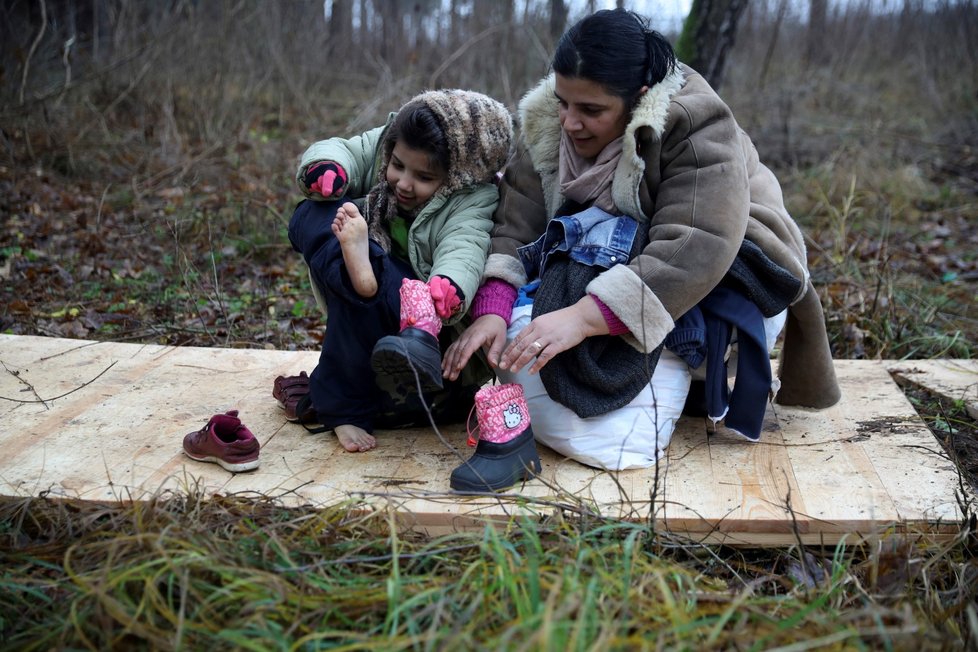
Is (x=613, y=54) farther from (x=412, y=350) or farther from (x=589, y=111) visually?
(x=412, y=350)

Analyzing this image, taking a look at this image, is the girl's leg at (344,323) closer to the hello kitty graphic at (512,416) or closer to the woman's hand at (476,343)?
the woman's hand at (476,343)

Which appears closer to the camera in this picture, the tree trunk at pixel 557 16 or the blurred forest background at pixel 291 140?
the blurred forest background at pixel 291 140

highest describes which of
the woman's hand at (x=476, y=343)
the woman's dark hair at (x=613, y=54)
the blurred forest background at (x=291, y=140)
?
the woman's dark hair at (x=613, y=54)

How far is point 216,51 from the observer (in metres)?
7.14

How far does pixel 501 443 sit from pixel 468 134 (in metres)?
0.89

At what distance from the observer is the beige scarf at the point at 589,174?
7.82ft

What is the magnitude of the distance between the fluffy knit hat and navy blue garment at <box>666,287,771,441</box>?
732 mm

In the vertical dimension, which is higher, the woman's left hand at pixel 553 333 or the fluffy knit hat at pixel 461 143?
the fluffy knit hat at pixel 461 143

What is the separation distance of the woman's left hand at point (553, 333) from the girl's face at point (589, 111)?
46 centimetres

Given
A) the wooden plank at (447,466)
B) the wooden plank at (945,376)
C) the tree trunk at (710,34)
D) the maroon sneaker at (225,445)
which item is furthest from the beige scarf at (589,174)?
the tree trunk at (710,34)

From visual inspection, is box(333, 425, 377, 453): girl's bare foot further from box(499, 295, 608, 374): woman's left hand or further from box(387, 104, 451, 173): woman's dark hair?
box(387, 104, 451, 173): woman's dark hair

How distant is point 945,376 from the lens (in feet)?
10.6

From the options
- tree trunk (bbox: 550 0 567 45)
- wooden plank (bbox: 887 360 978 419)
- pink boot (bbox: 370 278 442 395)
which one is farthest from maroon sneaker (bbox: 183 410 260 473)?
tree trunk (bbox: 550 0 567 45)

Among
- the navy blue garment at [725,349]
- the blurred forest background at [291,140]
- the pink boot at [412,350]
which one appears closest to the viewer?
the pink boot at [412,350]
